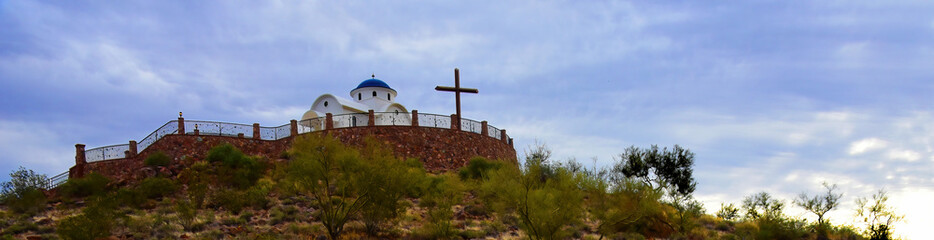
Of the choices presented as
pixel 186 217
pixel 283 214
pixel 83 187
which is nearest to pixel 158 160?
pixel 83 187

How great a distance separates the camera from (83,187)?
84.6 ft

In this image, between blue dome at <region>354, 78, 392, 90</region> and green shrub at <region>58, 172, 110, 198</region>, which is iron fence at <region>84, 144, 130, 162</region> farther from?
blue dome at <region>354, 78, 392, 90</region>

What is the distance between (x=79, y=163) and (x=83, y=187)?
3.67m

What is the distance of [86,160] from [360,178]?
657 inches

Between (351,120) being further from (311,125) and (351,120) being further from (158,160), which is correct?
(158,160)

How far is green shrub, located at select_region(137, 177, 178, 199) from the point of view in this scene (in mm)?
24688

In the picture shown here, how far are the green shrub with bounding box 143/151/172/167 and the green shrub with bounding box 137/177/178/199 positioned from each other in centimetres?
244

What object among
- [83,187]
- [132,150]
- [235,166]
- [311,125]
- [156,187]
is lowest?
[156,187]

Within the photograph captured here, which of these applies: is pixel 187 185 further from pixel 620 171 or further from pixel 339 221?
pixel 620 171

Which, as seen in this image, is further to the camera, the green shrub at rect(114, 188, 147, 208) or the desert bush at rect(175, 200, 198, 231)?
the green shrub at rect(114, 188, 147, 208)

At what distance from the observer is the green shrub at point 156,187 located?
24.7m

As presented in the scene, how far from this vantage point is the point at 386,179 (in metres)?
19.2

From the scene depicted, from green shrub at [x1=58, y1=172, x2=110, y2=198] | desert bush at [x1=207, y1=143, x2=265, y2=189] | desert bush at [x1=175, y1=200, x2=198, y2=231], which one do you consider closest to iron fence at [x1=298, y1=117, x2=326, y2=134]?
desert bush at [x1=207, y1=143, x2=265, y2=189]

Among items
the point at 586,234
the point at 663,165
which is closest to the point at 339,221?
the point at 586,234
